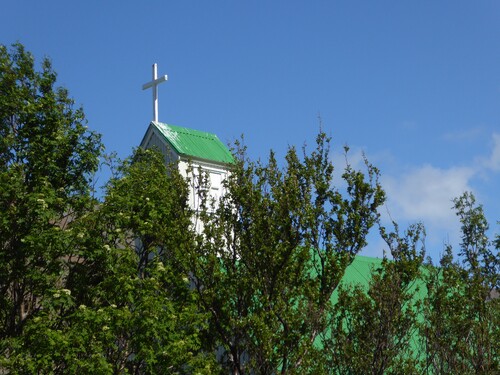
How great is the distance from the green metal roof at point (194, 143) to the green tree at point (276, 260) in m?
6.08

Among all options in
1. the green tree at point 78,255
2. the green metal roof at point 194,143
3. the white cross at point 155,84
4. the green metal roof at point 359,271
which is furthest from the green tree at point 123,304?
the green metal roof at point 359,271

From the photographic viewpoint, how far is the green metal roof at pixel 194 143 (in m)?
27.4

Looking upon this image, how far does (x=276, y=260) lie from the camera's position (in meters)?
19.8

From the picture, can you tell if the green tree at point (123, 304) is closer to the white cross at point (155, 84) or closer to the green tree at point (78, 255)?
the green tree at point (78, 255)

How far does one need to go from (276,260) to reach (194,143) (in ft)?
30.9

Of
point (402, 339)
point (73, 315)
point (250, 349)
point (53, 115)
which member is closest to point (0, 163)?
point (53, 115)

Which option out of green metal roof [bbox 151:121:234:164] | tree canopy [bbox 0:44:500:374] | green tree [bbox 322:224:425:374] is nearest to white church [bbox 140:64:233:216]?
green metal roof [bbox 151:121:234:164]

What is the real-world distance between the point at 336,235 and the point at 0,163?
8685mm

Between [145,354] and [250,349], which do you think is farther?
[250,349]

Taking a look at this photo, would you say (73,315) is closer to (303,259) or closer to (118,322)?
(118,322)

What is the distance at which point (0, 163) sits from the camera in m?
20.4

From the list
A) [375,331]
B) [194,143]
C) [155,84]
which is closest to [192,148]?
[194,143]

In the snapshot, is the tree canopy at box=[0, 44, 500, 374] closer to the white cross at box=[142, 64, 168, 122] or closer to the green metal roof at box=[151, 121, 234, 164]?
→ the green metal roof at box=[151, 121, 234, 164]

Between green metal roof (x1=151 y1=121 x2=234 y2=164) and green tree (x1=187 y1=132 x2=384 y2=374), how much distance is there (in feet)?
20.0
